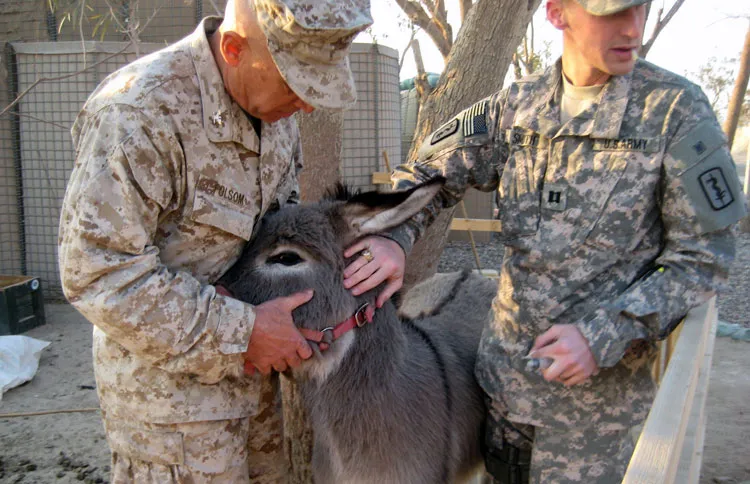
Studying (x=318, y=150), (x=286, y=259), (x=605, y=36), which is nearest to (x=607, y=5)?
(x=605, y=36)

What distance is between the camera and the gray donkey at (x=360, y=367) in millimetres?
2779

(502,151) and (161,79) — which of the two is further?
(502,151)

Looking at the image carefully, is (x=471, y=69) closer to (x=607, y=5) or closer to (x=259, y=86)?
(x=607, y=5)

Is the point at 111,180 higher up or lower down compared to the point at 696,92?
lower down

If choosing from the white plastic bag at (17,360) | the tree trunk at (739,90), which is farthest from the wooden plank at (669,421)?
the tree trunk at (739,90)

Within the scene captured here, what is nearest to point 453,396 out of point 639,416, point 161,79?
point 639,416

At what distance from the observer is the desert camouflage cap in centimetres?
247

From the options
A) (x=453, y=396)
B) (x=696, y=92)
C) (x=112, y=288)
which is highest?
(x=696, y=92)

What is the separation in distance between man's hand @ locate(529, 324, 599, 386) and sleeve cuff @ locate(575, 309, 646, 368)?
0.09 ft

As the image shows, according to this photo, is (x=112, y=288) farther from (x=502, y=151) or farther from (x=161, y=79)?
(x=502, y=151)

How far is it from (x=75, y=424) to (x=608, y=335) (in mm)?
4897

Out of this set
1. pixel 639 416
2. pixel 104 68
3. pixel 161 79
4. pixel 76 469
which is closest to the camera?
pixel 161 79

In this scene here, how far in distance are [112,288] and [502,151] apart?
1.87m

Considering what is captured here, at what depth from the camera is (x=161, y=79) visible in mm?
2420
